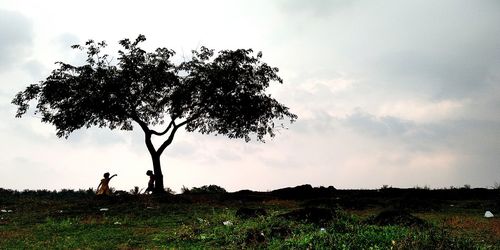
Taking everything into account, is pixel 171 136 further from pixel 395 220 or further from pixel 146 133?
pixel 395 220

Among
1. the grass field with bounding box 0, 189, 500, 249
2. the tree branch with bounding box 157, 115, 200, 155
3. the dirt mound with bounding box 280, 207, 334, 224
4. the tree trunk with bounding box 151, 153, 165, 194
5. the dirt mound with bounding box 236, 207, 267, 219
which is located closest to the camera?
the grass field with bounding box 0, 189, 500, 249

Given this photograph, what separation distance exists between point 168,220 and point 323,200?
10.2 metres

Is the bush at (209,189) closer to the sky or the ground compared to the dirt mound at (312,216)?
closer to the sky

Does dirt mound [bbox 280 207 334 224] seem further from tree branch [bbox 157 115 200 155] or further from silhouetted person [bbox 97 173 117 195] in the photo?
tree branch [bbox 157 115 200 155]

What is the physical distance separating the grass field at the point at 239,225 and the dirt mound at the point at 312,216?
0.03m

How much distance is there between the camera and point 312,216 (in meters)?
15.7

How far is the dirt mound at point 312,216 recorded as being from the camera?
15.4 m

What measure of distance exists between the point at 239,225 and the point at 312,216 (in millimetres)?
2131

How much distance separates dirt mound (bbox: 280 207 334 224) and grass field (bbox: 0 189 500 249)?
30 mm

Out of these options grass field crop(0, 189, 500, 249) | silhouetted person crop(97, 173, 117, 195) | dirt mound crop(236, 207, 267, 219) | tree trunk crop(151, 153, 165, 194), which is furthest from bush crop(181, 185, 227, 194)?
dirt mound crop(236, 207, 267, 219)

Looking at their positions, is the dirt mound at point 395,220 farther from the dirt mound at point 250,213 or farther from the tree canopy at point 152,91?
the tree canopy at point 152,91

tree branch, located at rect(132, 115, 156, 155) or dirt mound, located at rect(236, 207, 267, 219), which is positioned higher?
tree branch, located at rect(132, 115, 156, 155)

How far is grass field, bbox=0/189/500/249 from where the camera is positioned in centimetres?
1234

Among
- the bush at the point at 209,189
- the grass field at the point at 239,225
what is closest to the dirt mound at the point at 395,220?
the grass field at the point at 239,225
